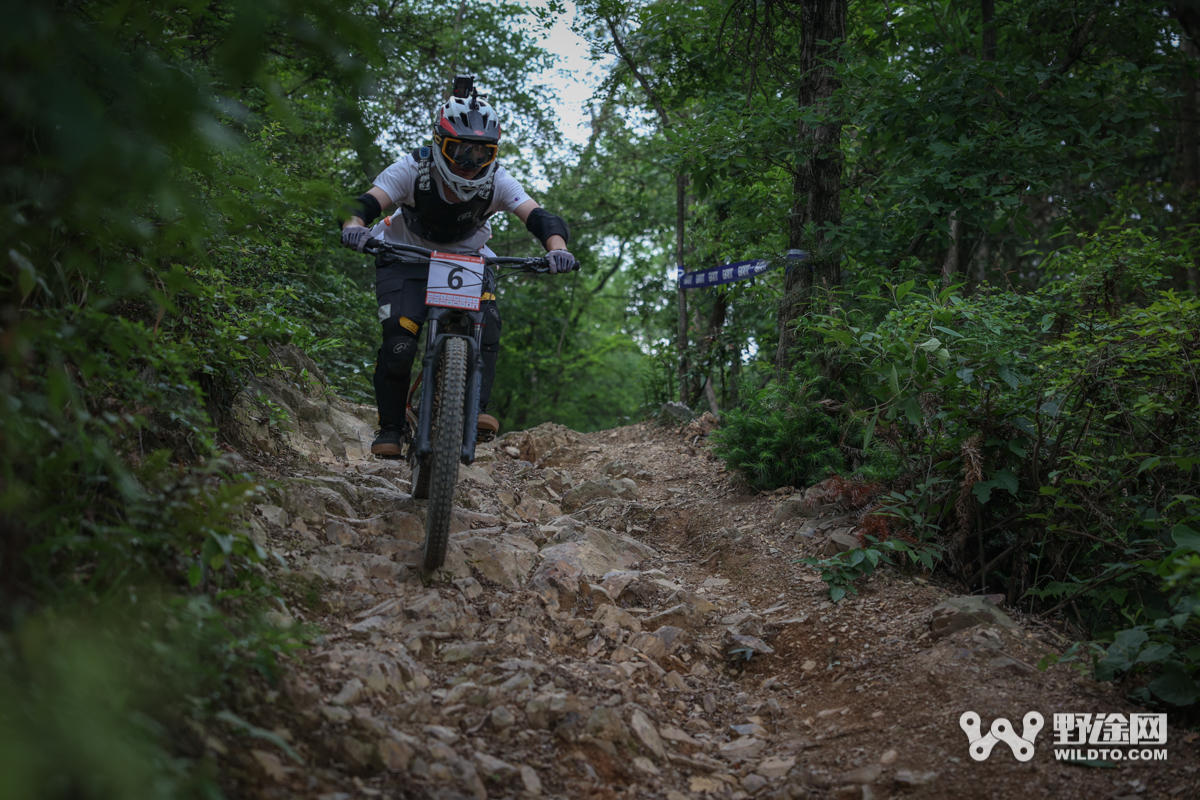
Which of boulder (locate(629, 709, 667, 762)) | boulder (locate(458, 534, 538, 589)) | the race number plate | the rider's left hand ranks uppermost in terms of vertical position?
the rider's left hand

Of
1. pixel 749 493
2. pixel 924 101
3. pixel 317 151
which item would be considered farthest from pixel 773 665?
pixel 317 151

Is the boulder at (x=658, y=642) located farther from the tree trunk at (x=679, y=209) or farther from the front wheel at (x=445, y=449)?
the tree trunk at (x=679, y=209)

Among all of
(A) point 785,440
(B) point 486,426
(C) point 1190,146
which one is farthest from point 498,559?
(C) point 1190,146

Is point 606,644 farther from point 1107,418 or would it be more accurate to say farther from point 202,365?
point 1107,418

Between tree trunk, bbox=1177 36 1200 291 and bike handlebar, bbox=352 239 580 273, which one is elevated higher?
tree trunk, bbox=1177 36 1200 291

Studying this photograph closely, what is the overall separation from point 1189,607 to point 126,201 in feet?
12.1

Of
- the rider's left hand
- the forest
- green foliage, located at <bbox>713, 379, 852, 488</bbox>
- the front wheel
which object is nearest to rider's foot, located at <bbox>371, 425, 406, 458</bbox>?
the front wheel

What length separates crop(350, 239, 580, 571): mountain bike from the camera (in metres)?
3.34

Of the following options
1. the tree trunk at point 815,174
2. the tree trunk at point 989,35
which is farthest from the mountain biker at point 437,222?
the tree trunk at point 989,35

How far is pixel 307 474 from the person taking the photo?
4.22 metres

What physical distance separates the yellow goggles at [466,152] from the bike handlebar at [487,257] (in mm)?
476

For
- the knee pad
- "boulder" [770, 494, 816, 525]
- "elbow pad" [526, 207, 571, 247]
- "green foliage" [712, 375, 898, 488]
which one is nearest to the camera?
the knee pad

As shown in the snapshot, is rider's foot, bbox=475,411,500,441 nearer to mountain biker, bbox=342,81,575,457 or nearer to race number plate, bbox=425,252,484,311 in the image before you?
mountain biker, bbox=342,81,575,457

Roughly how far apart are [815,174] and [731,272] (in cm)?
102
